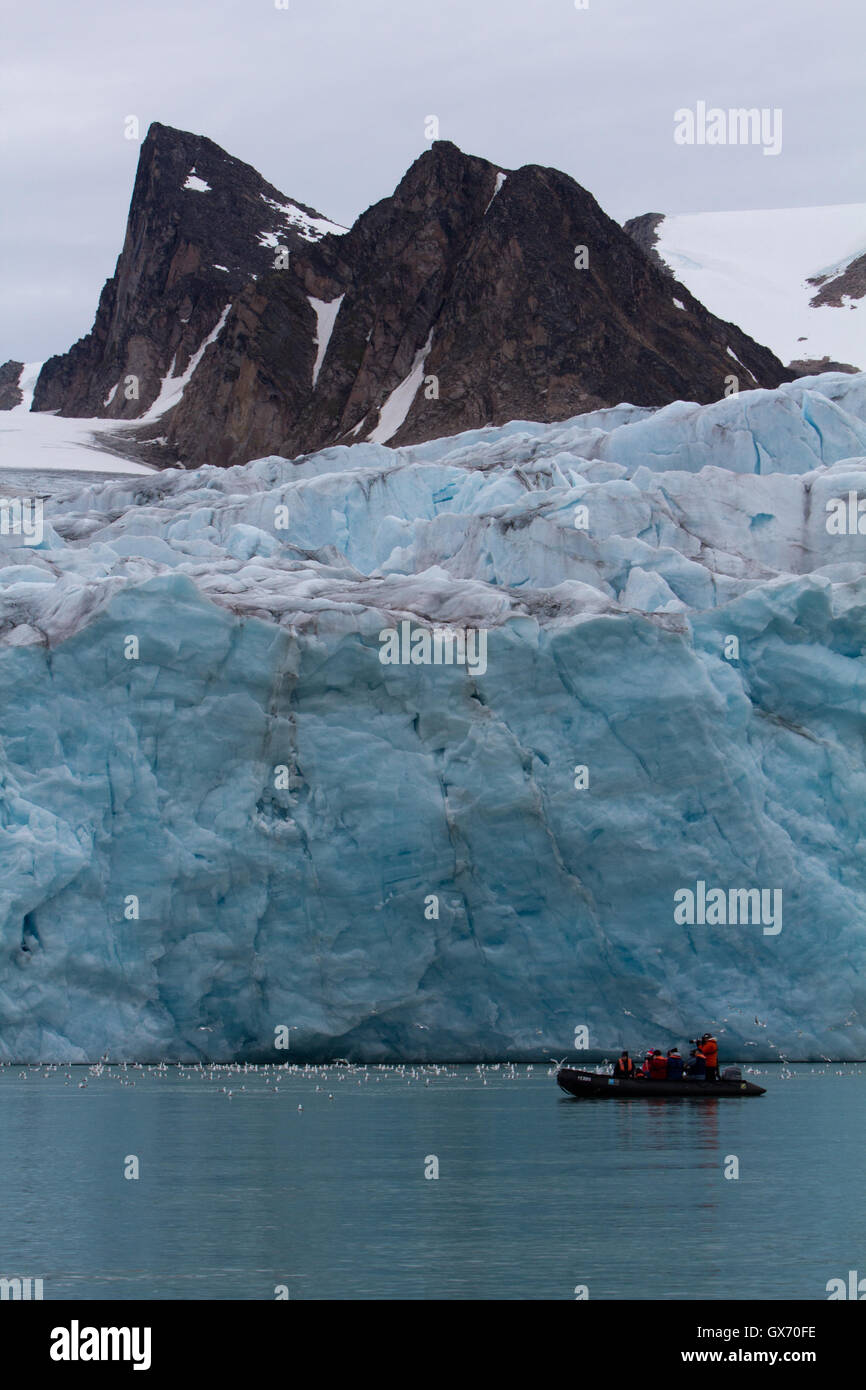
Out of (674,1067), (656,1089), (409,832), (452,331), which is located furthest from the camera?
(452,331)

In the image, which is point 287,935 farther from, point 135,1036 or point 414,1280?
point 414,1280

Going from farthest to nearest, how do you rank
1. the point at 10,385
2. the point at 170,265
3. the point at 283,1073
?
the point at 10,385, the point at 170,265, the point at 283,1073

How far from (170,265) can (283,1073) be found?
86.9 meters

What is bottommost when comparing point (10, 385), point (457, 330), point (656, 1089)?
point (656, 1089)

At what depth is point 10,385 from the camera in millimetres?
139750

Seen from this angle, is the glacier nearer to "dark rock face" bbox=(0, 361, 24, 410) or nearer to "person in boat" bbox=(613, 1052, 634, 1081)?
"person in boat" bbox=(613, 1052, 634, 1081)

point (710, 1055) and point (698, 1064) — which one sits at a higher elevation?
point (710, 1055)

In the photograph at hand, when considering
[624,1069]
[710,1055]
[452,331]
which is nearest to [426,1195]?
[624,1069]

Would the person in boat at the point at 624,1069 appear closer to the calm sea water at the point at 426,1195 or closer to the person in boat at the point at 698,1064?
the calm sea water at the point at 426,1195

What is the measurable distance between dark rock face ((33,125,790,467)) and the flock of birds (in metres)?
44.4

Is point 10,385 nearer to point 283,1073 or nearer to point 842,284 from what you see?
point 842,284

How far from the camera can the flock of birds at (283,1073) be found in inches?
1152

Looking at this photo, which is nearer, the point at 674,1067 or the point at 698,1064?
the point at 674,1067

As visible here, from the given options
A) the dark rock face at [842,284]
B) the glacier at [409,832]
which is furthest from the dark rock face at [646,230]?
the glacier at [409,832]
